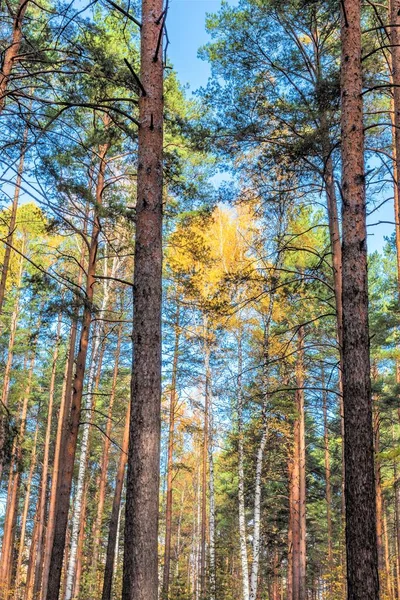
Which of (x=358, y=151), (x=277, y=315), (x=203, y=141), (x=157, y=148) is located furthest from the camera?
(x=277, y=315)

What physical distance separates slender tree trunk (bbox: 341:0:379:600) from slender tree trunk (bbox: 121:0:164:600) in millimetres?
1576

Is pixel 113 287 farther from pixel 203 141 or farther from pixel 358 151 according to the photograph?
pixel 358 151

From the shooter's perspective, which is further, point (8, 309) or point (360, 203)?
point (8, 309)

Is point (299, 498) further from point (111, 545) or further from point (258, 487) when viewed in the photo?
point (111, 545)

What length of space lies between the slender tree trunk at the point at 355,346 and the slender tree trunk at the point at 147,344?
158cm

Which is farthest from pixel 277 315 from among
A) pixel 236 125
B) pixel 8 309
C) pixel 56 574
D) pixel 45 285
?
pixel 8 309

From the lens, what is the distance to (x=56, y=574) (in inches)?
298

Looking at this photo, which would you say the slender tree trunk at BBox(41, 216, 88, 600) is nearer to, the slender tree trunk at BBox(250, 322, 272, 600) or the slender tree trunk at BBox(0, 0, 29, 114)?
the slender tree trunk at BBox(250, 322, 272, 600)

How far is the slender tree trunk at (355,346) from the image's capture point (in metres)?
3.69

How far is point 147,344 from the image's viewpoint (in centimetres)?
386

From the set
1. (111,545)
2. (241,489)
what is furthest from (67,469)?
(111,545)

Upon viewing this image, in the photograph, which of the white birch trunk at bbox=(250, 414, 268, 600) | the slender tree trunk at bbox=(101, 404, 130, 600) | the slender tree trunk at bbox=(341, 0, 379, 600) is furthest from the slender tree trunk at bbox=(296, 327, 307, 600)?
the slender tree trunk at bbox=(341, 0, 379, 600)

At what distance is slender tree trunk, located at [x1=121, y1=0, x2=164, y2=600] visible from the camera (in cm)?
337

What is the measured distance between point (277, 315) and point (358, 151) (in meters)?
8.77
